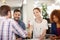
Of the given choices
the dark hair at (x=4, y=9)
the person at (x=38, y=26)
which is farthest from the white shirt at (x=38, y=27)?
the dark hair at (x=4, y=9)

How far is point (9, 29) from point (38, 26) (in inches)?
11.4

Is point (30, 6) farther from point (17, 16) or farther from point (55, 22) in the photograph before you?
point (55, 22)

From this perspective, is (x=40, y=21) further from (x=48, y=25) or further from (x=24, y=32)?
(x=24, y=32)

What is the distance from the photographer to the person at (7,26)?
1.42 metres

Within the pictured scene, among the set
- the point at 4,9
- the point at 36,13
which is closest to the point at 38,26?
the point at 36,13

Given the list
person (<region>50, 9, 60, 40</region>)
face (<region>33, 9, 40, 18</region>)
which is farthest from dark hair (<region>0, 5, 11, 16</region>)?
person (<region>50, 9, 60, 40</region>)

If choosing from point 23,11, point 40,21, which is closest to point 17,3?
point 23,11

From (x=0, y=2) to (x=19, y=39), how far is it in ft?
1.35

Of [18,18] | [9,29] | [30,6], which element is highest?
[30,6]

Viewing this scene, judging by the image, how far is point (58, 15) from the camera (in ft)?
4.66

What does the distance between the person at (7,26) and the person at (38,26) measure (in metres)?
0.10

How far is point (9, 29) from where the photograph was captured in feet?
4.69

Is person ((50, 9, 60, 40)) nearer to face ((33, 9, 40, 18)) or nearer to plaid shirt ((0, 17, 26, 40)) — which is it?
face ((33, 9, 40, 18))

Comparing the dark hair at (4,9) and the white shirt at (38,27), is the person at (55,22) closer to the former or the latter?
the white shirt at (38,27)
